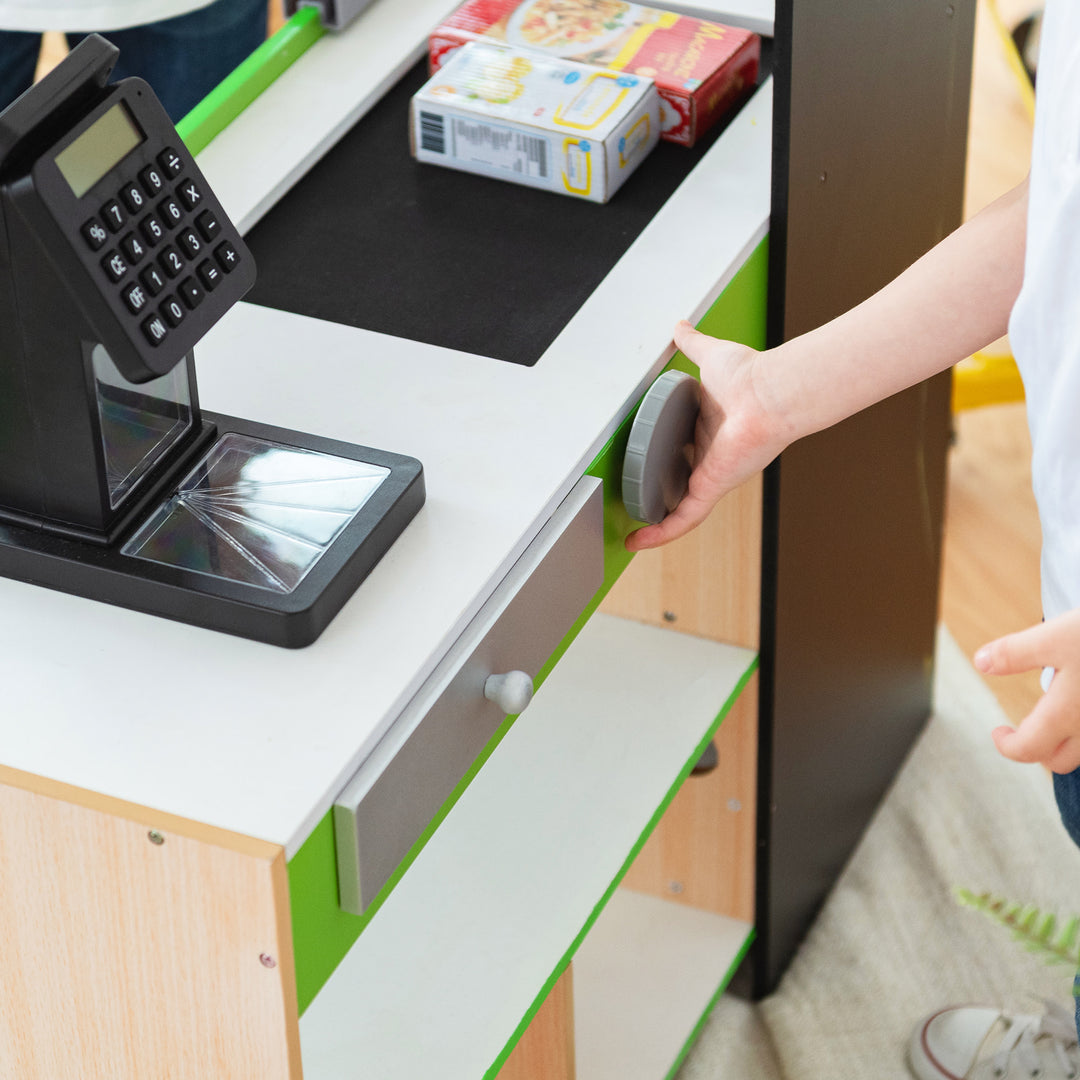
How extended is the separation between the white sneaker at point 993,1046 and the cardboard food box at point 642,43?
724 millimetres

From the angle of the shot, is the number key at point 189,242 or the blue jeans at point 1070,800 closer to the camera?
the number key at point 189,242

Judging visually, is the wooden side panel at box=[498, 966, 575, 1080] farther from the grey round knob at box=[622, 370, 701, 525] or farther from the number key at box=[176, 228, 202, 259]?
the number key at box=[176, 228, 202, 259]

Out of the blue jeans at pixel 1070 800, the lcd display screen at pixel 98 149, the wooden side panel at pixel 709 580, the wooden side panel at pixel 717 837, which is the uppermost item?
the lcd display screen at pixel 98 149

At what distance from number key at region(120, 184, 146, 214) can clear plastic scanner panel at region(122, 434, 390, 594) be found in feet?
0.49

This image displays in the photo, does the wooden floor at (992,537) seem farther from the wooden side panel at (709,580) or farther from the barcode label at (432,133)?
the barcode label at (432,133)

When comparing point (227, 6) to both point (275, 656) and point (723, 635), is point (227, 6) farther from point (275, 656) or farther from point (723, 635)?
point (275, 656)

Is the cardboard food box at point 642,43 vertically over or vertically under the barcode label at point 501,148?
over

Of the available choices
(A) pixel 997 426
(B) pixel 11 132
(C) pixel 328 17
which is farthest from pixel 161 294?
(A) pixel 997 426

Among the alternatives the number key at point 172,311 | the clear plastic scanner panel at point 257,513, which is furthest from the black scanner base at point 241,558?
the number key at point 172,311

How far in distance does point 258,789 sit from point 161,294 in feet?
0.76

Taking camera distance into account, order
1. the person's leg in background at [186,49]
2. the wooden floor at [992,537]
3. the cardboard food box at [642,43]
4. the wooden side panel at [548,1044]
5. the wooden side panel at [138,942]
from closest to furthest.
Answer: the wooden side panel at [138,942]
the wooden side panel at [548,1044]
the cardboard food box at [642,43]
the person's leg in background at [186,49]
the wooden floor at [992,537]

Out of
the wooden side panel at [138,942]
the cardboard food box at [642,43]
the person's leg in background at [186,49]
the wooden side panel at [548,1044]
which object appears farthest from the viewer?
the person's leg in background at [186,49]

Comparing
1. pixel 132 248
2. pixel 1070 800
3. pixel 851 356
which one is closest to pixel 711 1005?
pixel 1070 800

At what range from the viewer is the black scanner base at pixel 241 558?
0.79 m
